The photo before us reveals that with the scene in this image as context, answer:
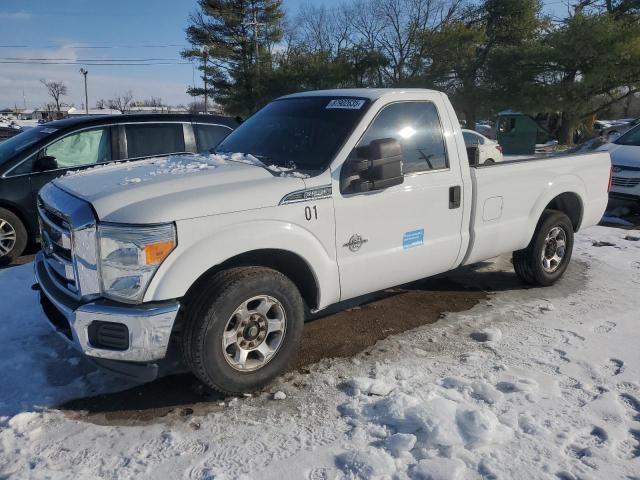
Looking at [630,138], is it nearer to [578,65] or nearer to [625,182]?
[625,182]

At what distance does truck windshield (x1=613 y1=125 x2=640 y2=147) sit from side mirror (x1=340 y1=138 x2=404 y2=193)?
Answer: 8.39 m

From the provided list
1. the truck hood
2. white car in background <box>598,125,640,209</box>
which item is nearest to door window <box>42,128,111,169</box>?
the truck hood

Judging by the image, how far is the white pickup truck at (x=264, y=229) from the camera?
2932 mm

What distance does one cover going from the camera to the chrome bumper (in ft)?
9.48

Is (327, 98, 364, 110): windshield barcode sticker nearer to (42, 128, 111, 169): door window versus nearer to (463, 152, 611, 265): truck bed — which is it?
(463, 152, 611, 265): truck bed

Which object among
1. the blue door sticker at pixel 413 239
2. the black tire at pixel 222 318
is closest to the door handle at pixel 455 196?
the blue door sticker at pixel 413 239

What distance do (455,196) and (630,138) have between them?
7.89 metres

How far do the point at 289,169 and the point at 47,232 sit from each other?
1706 mm

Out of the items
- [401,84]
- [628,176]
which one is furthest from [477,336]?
[401,84]

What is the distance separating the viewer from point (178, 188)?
10.5 feet

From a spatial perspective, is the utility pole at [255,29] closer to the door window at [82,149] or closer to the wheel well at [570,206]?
the door window at [82,149]

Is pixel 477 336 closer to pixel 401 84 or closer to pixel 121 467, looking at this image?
pixel 121 467

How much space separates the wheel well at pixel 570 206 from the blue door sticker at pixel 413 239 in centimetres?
225

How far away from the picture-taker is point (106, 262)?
2.90 metres
